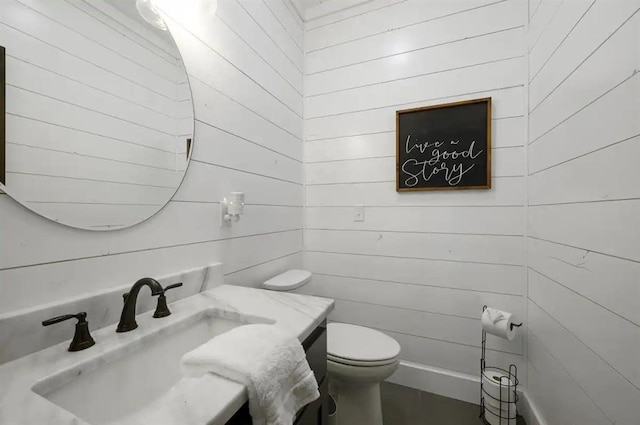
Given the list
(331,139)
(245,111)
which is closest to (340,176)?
(331,139)

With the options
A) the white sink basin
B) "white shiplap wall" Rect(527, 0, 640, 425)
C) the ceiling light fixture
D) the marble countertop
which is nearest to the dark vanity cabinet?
the marble countertop

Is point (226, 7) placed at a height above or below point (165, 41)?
above

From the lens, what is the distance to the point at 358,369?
4.06 feet

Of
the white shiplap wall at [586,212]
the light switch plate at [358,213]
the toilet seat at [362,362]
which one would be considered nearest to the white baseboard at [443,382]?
the white shiplap wall at [586,212]

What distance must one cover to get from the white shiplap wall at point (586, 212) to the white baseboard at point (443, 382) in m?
0.28

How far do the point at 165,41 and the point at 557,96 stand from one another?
63.7 inches

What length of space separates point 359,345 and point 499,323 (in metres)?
0.75

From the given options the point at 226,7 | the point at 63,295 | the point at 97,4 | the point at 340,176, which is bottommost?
the point at 63,295

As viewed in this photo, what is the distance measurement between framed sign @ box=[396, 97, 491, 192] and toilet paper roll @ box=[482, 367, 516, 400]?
1.05 meters

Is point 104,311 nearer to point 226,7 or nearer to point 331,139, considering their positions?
point 226,7

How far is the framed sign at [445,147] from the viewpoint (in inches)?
62.6

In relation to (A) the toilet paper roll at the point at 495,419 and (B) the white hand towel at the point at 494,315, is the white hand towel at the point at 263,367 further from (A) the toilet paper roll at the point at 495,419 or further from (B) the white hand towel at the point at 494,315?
(A) the toilet paper roll at the point at 495,419

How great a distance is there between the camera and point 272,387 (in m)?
0.57

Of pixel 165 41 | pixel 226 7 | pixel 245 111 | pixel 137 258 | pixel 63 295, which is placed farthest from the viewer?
pixel 245 111
